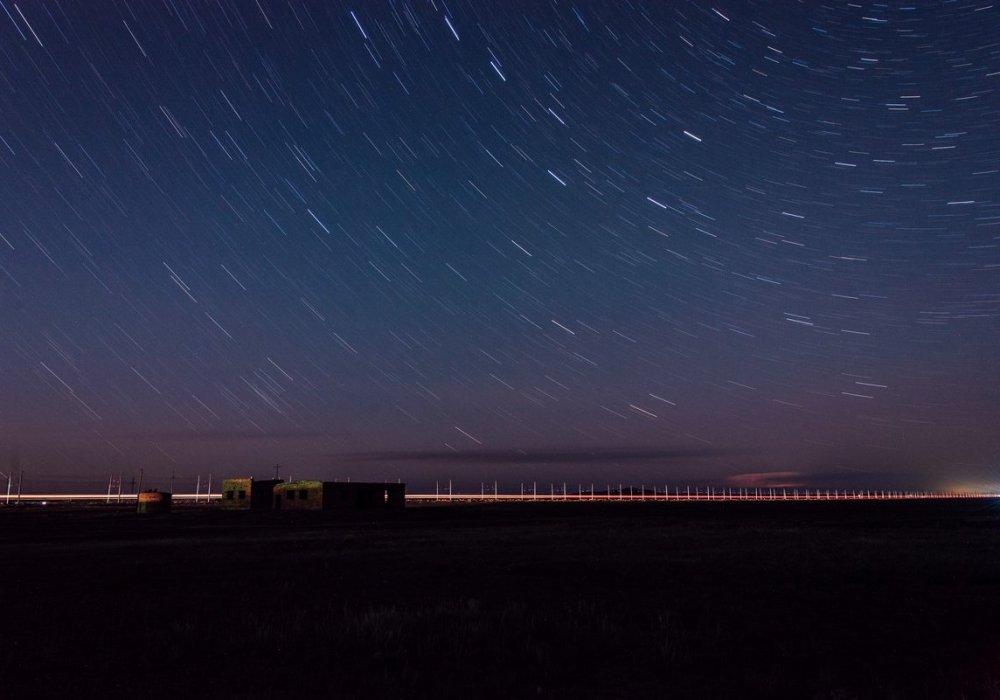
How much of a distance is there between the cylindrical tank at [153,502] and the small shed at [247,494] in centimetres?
1166

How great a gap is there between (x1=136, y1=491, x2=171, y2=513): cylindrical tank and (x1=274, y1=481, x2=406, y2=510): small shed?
13.0m

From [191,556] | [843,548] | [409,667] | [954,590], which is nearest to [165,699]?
[409,667]

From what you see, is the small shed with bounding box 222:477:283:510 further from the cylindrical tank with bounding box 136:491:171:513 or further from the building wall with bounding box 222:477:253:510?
the cylindrical tank with bounding box 136:491:171:513

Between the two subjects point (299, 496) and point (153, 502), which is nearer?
point (153, 502)

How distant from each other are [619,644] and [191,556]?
1952cm

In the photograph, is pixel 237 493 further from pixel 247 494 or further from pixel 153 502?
pixel 153 502

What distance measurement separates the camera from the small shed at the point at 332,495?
84375mm

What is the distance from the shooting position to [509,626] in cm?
1255

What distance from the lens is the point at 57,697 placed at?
8742 mm

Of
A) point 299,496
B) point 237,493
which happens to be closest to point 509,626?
point 299,496

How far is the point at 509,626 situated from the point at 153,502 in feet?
249

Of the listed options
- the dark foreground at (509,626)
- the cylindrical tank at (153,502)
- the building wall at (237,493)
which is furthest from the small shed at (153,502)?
the dark foreground at (509,626)

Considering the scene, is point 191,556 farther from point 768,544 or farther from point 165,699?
point 768,544

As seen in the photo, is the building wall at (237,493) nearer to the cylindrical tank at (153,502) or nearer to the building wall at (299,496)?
the building wall at (299,496)
